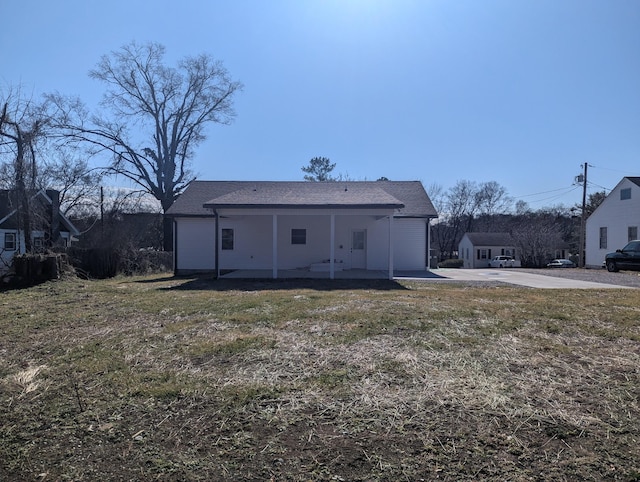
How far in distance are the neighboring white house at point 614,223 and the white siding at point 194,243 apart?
79.7ft

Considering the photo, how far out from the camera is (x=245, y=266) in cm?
1908

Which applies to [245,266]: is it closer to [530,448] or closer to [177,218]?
[177,218]

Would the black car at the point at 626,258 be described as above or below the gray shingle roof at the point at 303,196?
below

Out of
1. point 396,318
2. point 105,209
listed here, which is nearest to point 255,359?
point 396,318

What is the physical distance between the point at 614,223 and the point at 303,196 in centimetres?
2227

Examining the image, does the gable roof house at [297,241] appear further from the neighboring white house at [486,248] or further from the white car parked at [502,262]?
the neighboring white house at [486,248]

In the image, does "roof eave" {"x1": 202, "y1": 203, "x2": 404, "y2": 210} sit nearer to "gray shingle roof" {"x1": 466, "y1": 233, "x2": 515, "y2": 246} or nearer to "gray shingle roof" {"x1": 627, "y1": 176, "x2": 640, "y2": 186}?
"gray shingle roof" {"x1": 627, "y1": 176, "x2": 640, "y2": 186}

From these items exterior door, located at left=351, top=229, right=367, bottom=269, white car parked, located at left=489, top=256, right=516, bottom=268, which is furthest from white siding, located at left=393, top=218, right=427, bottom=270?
white car parked, located at left=489, top=256, right=516, bottom=268

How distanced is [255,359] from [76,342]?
2675mm

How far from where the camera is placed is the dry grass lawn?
8.98 feet

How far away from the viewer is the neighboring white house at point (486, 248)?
5444 cm

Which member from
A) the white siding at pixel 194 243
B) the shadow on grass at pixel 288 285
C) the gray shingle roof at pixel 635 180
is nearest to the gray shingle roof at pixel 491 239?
the gray shingle roof at pixel 635 180

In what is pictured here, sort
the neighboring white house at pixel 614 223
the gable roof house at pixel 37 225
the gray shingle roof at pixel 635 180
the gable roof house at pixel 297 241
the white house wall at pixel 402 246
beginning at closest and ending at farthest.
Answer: the gable roof house at pixel 297 241
the white house wall at pixel 402 246
the gable roof house at pixel 37 225
the gray shingle roof at pixel 635 180
the neighboring white house at pixel 614 223

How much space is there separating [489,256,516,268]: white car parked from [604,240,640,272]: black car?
28403 mm
